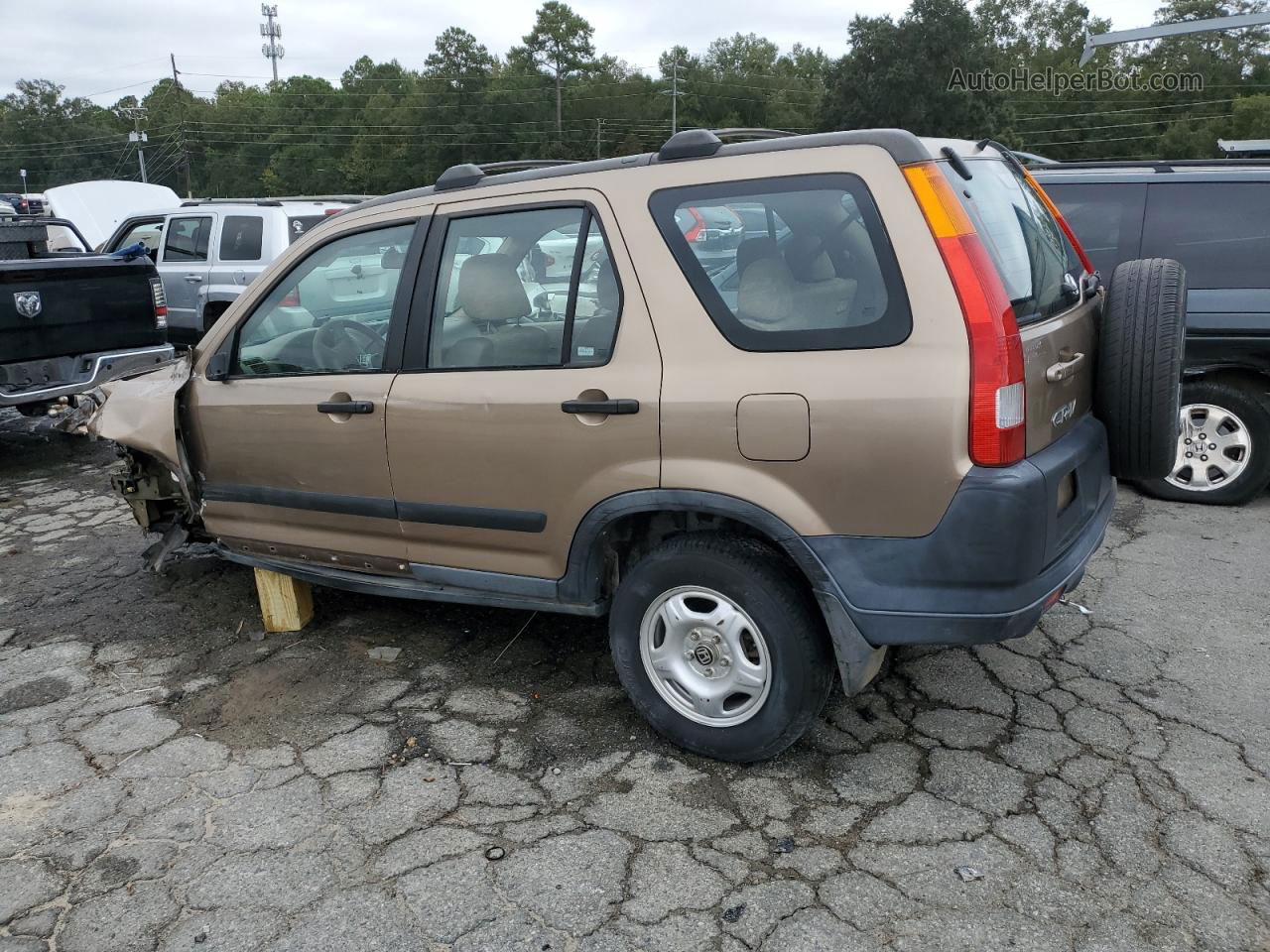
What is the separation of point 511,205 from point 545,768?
1.83 metres

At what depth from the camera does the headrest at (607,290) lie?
9.82 ft

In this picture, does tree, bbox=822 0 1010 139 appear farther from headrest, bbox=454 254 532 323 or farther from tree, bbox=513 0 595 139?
headrest, bbox=454 254 532 323

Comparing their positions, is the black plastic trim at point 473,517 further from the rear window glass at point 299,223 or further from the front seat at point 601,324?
the rear window glass at point 299,223

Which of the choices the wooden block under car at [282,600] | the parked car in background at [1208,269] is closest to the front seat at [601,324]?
the wooden block under car at [282,600]

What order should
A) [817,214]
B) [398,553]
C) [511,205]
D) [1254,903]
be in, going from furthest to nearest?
[398,553] < [511,205] < [817,214] < [1254,903]

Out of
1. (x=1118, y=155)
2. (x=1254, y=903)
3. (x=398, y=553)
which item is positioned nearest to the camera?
(x=1254, y=903)

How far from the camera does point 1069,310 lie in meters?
3.04

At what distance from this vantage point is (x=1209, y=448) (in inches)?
217

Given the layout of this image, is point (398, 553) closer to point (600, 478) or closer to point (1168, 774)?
point (600, 478)

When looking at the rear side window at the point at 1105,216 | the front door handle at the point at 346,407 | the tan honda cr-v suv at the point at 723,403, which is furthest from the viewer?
the rear side window at the point at 1105,216

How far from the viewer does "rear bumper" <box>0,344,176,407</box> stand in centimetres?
661

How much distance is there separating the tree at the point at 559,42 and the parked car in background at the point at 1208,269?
7561 centimetres

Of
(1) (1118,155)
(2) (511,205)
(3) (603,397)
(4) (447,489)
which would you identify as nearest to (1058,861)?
(3) (603,397)

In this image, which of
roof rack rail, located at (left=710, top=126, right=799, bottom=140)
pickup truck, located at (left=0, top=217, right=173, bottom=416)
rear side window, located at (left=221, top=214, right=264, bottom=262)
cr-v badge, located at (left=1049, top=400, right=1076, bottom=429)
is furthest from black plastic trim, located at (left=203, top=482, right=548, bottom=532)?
rear side window, located at (left=221, top=214, right=264, bottom=262)
